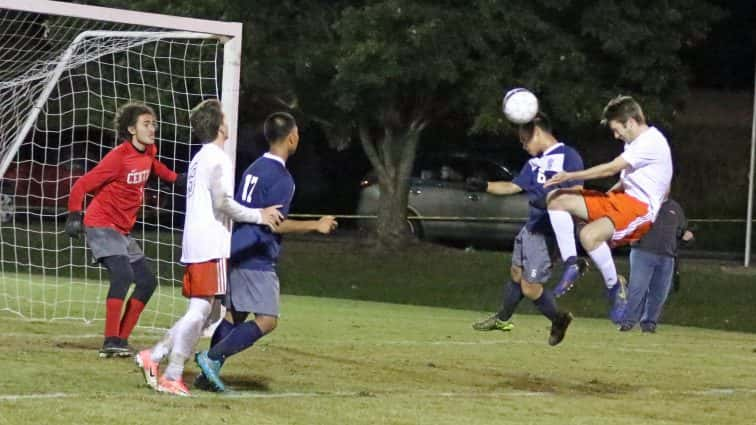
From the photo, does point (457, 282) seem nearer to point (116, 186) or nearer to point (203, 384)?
point (116, 186)

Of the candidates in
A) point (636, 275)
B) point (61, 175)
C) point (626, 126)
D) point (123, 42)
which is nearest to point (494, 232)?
point (61, 175)

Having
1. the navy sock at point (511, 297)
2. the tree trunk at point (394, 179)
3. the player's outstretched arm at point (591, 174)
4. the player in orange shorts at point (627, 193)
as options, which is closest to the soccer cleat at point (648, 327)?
the navy sock at point (511, 297)

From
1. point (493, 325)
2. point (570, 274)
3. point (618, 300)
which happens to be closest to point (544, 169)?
point (570, 274)

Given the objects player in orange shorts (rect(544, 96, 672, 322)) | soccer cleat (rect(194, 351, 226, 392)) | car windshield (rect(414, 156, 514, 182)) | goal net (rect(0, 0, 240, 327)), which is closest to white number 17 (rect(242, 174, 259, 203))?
soccer cleat (rect(194, 351, 226, 392))

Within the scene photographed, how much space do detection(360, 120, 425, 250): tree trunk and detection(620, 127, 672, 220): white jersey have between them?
15.1 m

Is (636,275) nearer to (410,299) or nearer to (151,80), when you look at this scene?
(410,299)

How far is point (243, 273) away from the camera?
9.92 m

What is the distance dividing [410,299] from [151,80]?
17.1ft

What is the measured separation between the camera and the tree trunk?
27.3 metres

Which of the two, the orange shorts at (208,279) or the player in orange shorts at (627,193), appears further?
the player in orange shorts at (627,193)

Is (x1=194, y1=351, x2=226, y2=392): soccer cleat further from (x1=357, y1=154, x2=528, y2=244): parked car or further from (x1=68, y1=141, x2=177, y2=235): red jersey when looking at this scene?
(x1=357, y1=154, x2=528, y2=244): parked car

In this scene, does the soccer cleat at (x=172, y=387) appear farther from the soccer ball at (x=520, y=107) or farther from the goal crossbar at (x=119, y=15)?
the soccer ball at (x=520, y=107)

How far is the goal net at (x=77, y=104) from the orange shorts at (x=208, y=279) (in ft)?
11.6

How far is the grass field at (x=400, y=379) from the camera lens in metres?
9.31
